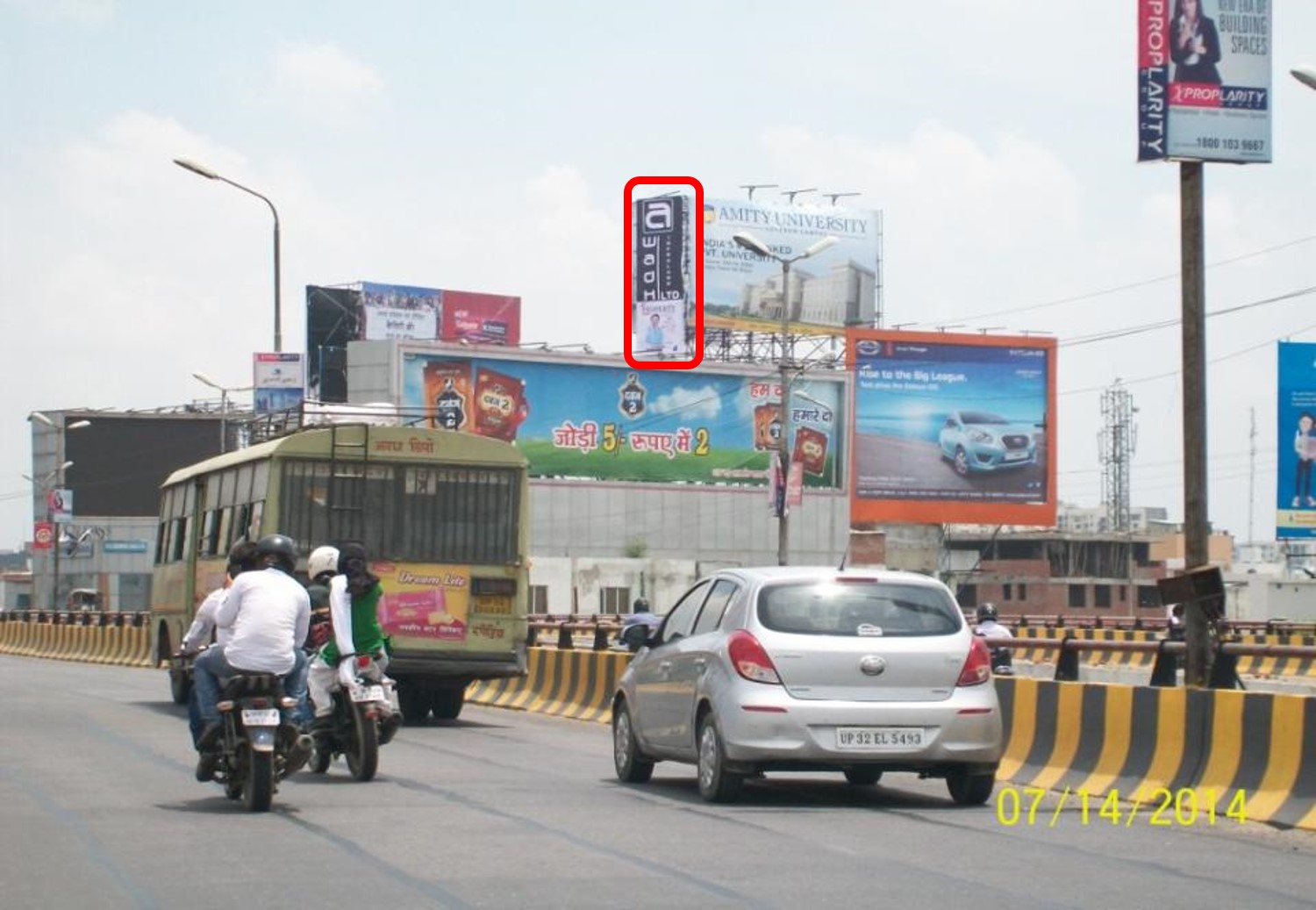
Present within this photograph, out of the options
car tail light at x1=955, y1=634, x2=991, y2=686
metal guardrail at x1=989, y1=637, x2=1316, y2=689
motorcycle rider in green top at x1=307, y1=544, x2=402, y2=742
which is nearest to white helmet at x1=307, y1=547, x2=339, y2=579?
motorcycle rider in green top at x1=307, y1=544, x2=402, y2=742

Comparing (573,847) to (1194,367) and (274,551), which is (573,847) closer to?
(274,551)

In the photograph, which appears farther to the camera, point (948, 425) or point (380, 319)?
point (380, 319)

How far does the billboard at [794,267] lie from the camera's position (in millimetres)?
90438

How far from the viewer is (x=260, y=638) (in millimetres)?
12969

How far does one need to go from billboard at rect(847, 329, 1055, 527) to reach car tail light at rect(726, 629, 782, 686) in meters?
78.0

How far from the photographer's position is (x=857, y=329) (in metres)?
91.4

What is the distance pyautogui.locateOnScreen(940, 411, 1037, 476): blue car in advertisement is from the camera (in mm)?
91938

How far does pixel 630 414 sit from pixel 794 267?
9.48 m

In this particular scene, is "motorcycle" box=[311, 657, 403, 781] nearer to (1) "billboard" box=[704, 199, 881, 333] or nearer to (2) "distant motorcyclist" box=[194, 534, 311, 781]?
(2) "distant motorcyclist" box=[194, 534, 311, 781]

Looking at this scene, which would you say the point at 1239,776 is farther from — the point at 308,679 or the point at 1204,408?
the point at 308,679

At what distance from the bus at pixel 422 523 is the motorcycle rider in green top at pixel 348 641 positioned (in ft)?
21.4

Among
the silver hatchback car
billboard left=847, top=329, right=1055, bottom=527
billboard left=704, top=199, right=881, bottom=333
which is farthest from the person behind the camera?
billboard left=847, top=329, right=1055, bottom=527

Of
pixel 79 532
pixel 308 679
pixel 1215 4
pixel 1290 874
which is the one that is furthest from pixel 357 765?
pixel 79 532

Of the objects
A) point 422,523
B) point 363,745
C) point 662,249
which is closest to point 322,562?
point 363,745
